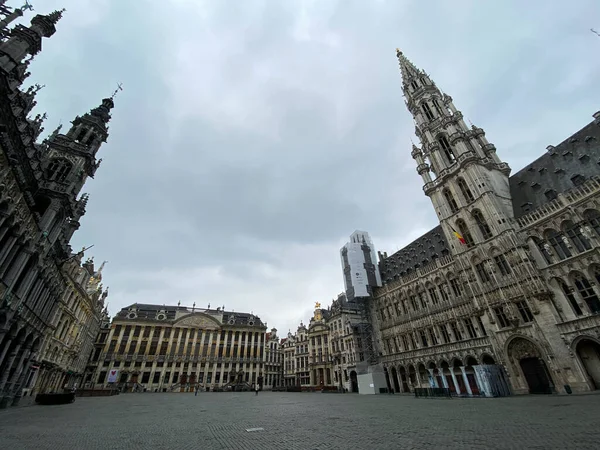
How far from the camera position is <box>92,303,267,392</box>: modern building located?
66750 mm

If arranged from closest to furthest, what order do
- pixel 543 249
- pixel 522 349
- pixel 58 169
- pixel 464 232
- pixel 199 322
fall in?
1. pixel 522 349
2. pixel 543 249
3. pixel 58 169
4. pixel 464 232
5. pixel 199 322

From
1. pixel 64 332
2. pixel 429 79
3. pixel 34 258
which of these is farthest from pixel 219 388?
pixel 429 79

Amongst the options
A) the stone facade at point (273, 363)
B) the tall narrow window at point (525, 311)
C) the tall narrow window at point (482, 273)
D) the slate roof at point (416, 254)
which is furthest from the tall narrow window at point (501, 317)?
the stone facade at point (273, 363)

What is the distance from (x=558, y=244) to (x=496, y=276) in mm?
6561

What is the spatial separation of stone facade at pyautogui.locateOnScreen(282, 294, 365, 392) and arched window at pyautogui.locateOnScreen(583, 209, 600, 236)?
127ft

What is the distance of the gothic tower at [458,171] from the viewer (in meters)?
35.2

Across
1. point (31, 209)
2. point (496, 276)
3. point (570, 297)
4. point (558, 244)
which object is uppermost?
point (31, 209)

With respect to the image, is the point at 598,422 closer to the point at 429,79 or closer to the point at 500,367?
the point at 500,367

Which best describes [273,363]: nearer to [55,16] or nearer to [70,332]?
[70,332]

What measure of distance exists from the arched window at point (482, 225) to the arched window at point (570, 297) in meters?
8.66

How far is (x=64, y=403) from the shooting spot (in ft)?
86.3

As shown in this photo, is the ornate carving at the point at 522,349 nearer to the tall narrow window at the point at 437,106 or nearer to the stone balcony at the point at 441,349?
the stone balcony at the point at 441,349

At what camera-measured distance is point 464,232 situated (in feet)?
124

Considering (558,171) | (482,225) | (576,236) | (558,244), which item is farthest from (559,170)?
(482,225)
